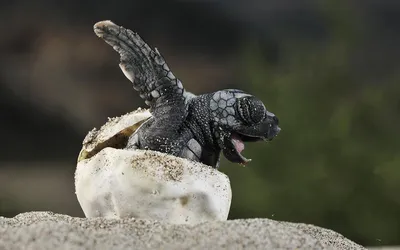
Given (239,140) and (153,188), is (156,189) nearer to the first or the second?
(153,188)

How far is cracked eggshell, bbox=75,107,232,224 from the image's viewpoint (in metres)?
0.66

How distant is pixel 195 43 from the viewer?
5.96 feet

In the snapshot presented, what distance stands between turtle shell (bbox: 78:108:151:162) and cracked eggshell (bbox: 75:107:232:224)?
0.07 m

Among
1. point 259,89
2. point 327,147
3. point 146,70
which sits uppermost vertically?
point 146,70

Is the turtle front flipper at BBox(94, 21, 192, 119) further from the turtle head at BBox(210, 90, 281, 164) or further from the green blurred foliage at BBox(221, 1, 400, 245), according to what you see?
the green blurred foliage at BBox(221, 1, 400, 245)

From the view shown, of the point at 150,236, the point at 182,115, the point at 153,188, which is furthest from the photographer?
the point at 182,115

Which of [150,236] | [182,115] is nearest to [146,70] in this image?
[182,115]

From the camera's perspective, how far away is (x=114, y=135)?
81 centimetres

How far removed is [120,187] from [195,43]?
1.21 metres

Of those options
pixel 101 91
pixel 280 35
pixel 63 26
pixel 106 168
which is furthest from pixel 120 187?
pixel 280 35

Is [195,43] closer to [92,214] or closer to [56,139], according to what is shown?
[56,139]

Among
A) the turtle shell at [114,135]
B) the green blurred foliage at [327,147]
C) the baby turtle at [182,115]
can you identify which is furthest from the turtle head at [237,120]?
the green blurred foliage at [327,147]

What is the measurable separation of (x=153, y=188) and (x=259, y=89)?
1.34m

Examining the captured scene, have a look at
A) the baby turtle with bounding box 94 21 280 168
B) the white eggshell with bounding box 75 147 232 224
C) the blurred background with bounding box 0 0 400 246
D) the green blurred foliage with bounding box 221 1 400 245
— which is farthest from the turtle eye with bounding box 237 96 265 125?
the green blurred foliage with bounding box 221 1 400 245
